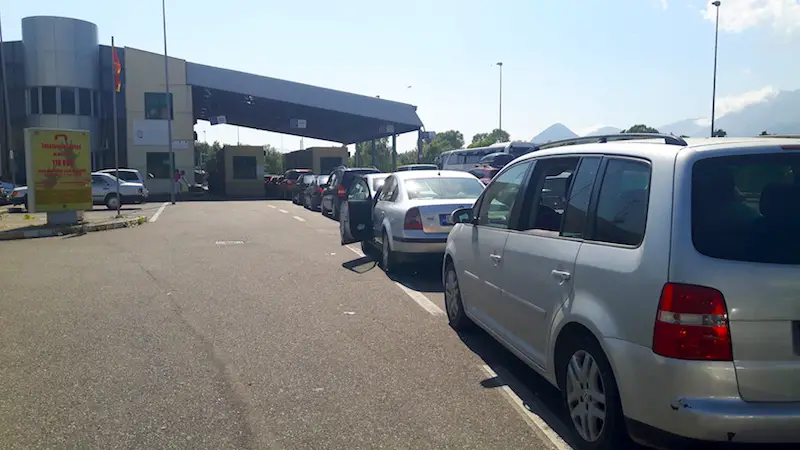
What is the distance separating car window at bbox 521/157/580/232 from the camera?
4.67 m

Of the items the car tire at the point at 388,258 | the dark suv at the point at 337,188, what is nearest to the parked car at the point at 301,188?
the dark suv at the point at 337,188

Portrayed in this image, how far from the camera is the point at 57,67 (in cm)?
4116

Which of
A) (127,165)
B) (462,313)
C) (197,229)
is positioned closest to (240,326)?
(462,313)

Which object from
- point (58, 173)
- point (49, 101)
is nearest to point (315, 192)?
point (58, 173)

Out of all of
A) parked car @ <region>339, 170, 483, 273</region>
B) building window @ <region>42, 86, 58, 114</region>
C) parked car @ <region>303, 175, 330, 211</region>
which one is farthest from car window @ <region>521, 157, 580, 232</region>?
building window @ <region>42, 86, 58, 114</region>

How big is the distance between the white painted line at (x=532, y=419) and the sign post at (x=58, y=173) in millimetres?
16302

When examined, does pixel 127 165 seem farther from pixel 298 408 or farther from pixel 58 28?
pixel 298 408

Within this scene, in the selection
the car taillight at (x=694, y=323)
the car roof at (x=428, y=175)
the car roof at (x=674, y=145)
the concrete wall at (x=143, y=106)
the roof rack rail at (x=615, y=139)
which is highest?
the concrete wall at (x=143, y=106)

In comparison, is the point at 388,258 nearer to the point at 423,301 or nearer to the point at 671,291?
the point at 423,301

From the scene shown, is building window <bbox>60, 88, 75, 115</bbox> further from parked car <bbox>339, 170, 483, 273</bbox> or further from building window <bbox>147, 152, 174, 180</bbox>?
parked car <bbox>339, 170, 483, 273</bbox>

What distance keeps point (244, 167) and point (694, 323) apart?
41650 millimetres

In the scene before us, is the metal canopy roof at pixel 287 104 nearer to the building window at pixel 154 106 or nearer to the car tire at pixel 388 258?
the building window at pixel 154 106

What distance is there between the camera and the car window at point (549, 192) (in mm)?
4672

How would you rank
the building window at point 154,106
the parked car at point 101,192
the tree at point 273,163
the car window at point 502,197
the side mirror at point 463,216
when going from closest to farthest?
1. the car window at point 502,197
2. the side mirror at point 463,216
3. the parked car at point 101,192
4. the building window at point 154,106
5. the tree at point 273,163
